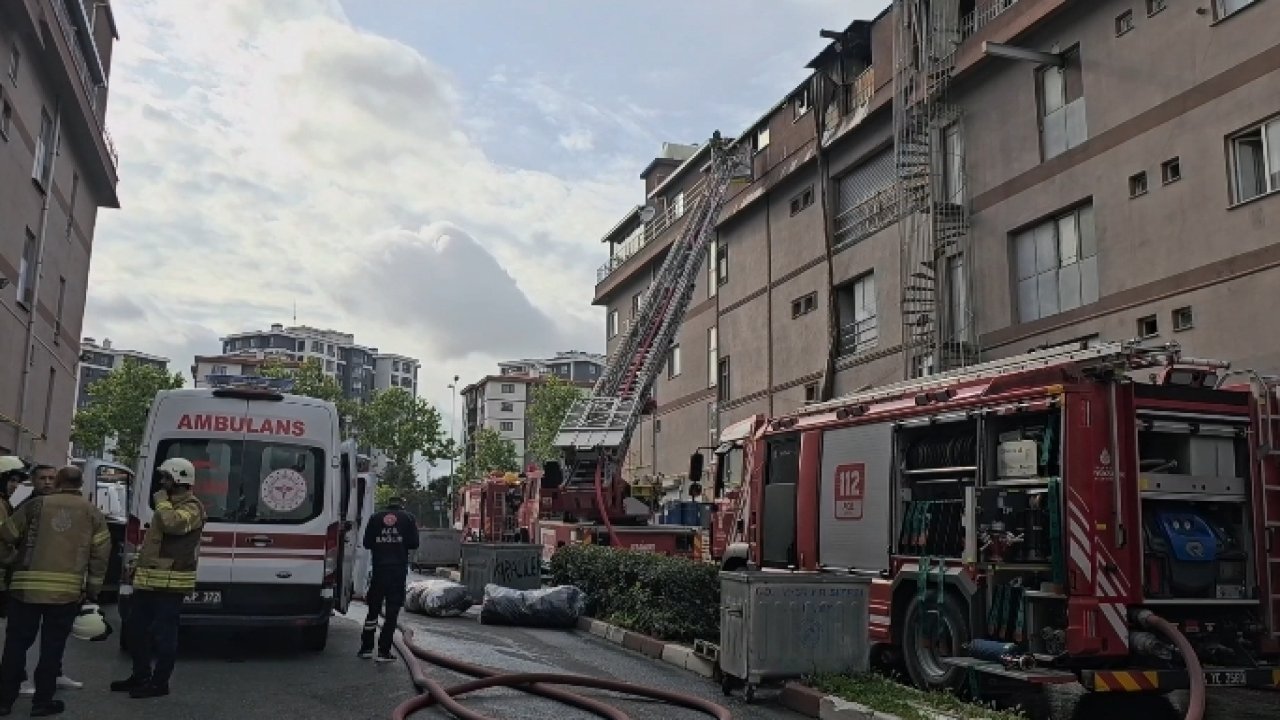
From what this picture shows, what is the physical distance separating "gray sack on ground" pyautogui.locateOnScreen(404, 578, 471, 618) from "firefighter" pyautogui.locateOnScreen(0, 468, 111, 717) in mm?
7257

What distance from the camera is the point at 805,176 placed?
26.3 m

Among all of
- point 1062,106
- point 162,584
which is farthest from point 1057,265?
point 162,584

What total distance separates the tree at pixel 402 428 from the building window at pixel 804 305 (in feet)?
140

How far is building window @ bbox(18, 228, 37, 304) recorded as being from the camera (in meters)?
24.7

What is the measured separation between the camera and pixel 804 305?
26.2m

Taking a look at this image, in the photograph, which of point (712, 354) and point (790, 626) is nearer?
point (790, 626)

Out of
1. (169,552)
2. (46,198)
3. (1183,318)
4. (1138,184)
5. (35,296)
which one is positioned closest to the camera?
(169,552)

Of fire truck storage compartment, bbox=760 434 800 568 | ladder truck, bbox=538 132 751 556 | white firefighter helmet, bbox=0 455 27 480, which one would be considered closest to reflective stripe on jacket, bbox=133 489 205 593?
white firefighter helmet, bbox=0 455 27 480

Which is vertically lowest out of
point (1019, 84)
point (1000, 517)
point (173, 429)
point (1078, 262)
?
point (1000, 517)

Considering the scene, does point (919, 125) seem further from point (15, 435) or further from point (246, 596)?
point (15, 435)

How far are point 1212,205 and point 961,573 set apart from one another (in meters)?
9.03

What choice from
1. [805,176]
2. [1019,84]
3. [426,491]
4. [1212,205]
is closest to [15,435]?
[805,176]

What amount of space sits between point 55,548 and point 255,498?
280cm

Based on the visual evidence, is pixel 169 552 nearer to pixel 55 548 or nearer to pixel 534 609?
pixel 55 548
